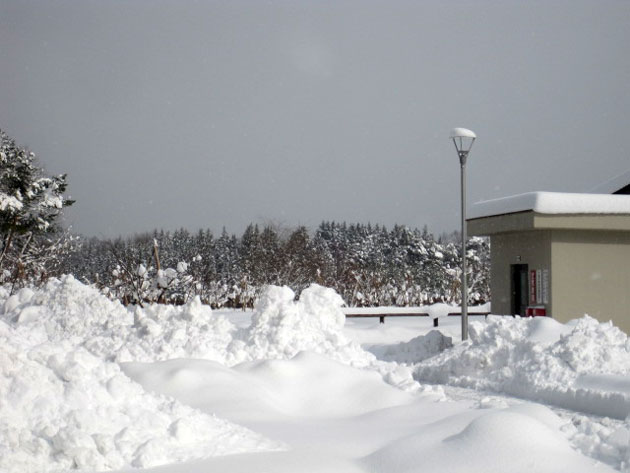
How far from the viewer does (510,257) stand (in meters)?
20.4

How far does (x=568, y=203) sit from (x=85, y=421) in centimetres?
1475

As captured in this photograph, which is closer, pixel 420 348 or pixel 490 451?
pixel 490 451

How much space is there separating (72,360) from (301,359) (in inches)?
183

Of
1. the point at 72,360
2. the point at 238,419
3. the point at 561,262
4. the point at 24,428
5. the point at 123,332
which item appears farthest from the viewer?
the point at 561,262

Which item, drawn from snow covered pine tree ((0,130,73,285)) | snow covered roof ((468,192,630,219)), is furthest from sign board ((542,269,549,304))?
snow covered pine tree ((0,130,73,285))

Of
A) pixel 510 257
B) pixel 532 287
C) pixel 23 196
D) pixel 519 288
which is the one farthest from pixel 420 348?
pixel 23 196

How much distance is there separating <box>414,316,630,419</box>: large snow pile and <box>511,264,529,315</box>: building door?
5.74 meters

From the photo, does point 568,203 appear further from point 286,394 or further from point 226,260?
point 226,260

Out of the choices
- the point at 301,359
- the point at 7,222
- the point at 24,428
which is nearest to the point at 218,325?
→ the point at 301,359

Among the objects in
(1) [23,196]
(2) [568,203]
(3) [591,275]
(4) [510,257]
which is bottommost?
(3) [591,275]

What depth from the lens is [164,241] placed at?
78250 mm

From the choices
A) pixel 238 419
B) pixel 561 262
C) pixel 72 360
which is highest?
pixel 561 262

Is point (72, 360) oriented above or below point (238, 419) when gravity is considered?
above

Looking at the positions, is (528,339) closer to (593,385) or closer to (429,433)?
(593,385)
